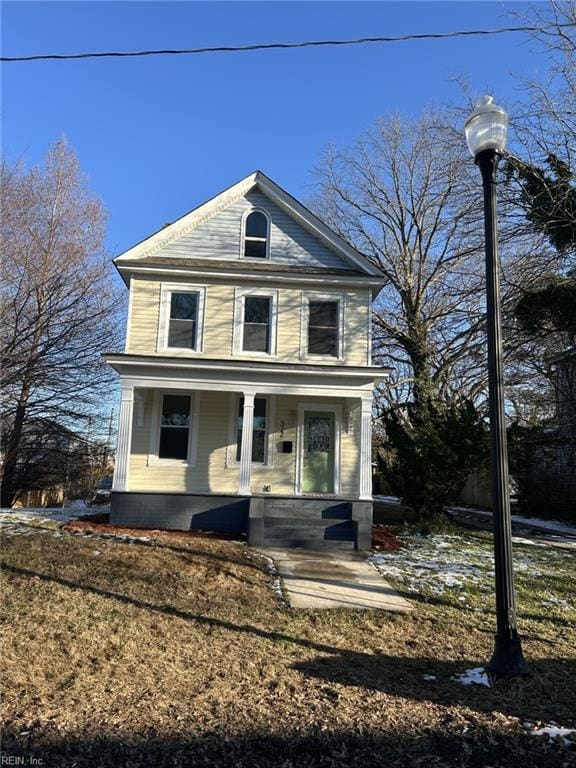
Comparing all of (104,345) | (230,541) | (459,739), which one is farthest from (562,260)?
(104,345)

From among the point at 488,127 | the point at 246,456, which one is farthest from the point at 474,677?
the point at 246,456

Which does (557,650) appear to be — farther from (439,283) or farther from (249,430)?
(439,283)

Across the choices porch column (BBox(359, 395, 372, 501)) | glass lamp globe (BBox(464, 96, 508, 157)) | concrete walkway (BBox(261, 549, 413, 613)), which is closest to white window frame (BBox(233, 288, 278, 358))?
porch column (BBox(359, 395, 372, 501))

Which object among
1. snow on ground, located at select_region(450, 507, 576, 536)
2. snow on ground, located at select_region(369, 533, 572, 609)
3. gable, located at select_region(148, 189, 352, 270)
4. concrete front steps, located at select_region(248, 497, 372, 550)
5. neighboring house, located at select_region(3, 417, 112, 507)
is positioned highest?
gable, located at select_region(148, 189, 352, 270)

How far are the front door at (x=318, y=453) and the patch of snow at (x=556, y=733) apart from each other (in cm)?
916

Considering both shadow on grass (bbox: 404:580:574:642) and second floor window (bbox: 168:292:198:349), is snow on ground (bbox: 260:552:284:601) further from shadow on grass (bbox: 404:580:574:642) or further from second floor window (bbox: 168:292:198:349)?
second floor window (bbox: 168:292:198:349)

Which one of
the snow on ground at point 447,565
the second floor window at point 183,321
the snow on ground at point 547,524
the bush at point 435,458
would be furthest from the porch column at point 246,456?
the snow on ground at point 547,524

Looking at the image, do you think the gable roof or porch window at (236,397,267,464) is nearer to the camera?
porch window at (236,397,267,464)

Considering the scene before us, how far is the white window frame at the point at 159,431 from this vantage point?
12289 millimetres

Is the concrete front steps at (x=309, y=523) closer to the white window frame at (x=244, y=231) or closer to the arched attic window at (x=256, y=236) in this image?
the white window frame at (x=244, y=231)

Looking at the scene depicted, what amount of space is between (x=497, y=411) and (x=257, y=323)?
28.8ft

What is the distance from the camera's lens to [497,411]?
4.54 meters

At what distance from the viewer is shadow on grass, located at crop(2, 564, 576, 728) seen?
3.83m

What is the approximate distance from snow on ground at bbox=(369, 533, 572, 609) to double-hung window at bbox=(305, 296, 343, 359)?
4.75m
